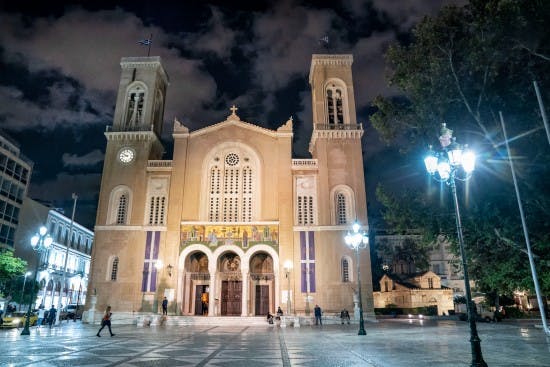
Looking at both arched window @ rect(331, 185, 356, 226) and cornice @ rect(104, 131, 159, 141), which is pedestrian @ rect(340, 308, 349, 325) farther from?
cornice @ rect(104, 131, 159, 141)

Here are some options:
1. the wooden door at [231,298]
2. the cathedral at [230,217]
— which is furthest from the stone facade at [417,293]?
the wooden door at [231,298]

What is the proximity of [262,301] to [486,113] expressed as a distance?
22688 millimetres

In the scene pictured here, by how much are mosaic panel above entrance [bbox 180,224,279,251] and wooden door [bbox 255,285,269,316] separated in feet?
13.8

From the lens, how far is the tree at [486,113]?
15141 millimetres

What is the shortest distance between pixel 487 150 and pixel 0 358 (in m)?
18.4

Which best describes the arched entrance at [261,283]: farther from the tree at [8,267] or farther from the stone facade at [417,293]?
the stone facade at [417,293]

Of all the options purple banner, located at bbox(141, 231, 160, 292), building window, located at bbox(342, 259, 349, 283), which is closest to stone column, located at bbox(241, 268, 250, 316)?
purple banner, located at bbox(141, 231, 160, 292)

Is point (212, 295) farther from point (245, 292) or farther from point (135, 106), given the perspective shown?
point (135, 106)

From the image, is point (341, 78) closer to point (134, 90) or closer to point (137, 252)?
point (134, 90)

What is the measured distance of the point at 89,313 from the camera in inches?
1137

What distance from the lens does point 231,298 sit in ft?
107

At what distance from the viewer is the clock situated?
34.7 m

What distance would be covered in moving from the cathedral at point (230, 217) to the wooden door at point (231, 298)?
84 mm

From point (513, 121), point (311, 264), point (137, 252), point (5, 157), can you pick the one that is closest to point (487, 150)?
point (513, 121)
